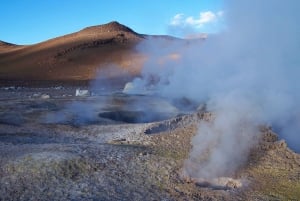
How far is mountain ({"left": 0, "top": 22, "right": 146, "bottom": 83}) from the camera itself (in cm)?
3894

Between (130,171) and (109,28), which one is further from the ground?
(109,28)

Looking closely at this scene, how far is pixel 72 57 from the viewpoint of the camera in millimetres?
43531

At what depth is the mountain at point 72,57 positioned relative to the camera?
38938 millimetres

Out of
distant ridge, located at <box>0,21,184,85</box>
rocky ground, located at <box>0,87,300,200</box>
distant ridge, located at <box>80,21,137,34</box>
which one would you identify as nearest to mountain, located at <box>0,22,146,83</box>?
distant ridge, located at <box>0,21,184,85</box>

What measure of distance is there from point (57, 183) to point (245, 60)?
4.78 meters

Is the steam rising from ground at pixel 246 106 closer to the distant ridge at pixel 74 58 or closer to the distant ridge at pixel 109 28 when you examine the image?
the distant ridge at pixel 74 58

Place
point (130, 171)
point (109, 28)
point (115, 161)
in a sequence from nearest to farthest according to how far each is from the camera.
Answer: point (130, 171) < point (115, 161) < point (109, 28)

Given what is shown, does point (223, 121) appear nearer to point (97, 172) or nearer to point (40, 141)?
point (97, 172)

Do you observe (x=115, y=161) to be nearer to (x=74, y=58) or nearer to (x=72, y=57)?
(x=74, y=58)

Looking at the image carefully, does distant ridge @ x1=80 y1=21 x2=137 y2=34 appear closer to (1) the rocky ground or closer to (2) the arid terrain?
(2) the arid terrain

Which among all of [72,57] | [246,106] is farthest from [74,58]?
[246,106]

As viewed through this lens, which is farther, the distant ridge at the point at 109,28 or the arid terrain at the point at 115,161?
the distant ridge at the point at 109,28

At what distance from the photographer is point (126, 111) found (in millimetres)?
14117

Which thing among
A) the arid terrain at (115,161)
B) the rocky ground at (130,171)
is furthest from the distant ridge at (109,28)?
the rocky ground at (130,171)
